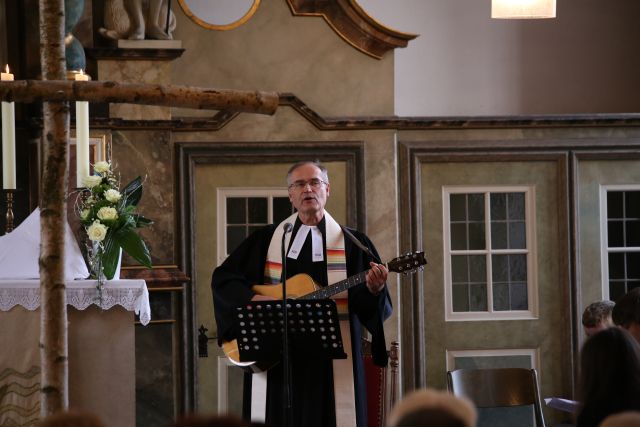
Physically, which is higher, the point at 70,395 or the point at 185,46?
the point at 185,46

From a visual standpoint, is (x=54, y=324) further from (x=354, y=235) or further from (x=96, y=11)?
(x=96, y=11)

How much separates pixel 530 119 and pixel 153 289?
315 centimetres

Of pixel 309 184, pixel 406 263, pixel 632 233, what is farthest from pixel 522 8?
pixel 632 233

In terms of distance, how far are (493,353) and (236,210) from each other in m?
2.27

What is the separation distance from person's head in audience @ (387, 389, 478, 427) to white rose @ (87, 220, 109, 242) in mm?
4139

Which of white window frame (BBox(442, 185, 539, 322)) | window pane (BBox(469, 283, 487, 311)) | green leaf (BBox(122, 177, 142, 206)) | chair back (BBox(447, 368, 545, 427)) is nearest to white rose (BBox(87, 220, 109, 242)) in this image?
green leaf (BBox(122, 177, 142, 206))

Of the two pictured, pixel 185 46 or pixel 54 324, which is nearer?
pixel 54 324

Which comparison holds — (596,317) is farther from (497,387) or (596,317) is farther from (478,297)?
(478,297)

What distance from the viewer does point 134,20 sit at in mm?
8242

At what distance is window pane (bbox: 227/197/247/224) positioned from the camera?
28.6ft

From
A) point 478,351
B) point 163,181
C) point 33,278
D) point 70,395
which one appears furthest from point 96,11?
point 478,351

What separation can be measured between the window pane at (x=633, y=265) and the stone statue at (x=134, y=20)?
3.96 meters

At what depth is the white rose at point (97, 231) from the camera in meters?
6.48

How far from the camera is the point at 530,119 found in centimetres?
895
